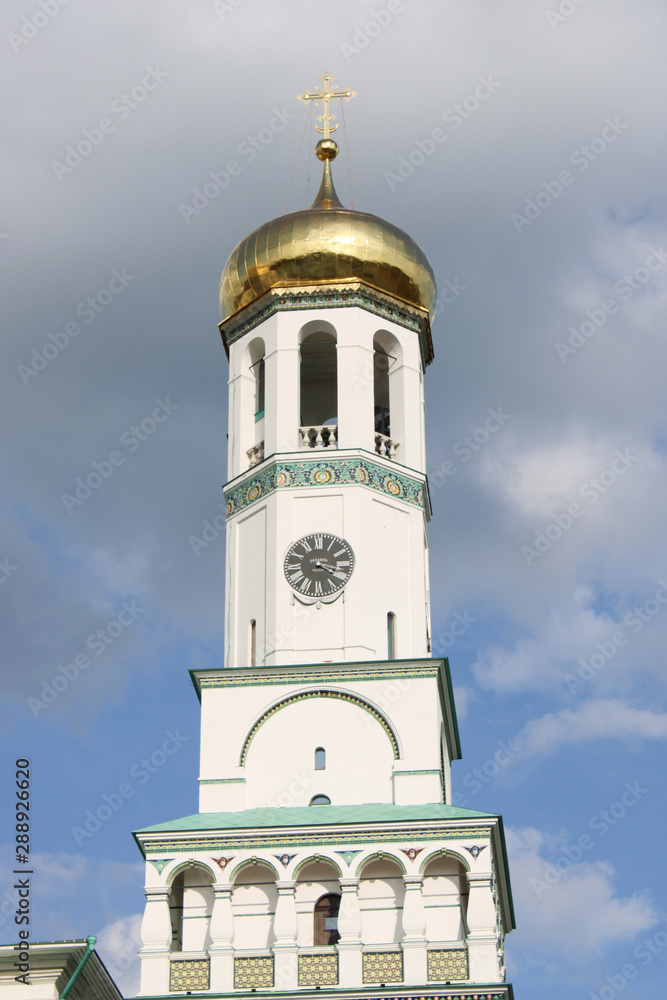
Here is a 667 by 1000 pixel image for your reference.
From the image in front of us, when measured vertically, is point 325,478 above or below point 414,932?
above

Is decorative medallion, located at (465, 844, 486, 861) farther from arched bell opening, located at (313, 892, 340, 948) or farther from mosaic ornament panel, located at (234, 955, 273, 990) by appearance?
mosaic ornament panel, located at (234, 955, 273, 990)

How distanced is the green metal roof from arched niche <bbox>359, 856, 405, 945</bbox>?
714 millimetres

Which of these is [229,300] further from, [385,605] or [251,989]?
[251,989]

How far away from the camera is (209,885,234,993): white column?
84.7 feet

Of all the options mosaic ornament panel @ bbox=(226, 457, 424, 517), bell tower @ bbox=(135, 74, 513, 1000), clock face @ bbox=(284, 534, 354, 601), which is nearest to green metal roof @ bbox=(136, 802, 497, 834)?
bell tower @ bbox=(135, 74, 513, 1000)

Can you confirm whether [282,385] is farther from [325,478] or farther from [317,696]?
[317,696]

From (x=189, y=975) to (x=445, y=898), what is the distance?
149 inches

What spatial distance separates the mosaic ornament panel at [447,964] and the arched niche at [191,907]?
3251 mm

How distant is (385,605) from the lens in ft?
97.2

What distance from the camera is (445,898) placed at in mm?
26484

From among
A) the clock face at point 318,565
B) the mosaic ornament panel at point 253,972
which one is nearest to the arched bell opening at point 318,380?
the clock face at point 318,565

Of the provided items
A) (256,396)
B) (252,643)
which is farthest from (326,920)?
(256,396)

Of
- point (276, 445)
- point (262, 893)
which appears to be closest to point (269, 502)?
point (276, 445)

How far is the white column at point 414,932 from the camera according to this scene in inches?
1005
